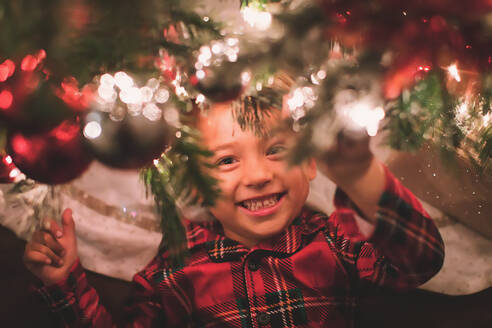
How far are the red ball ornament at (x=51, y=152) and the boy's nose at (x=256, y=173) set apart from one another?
284 mm

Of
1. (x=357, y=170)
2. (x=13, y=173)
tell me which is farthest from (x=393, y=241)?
(x=13, y=173)

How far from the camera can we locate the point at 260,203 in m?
0.67

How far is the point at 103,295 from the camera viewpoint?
923mm

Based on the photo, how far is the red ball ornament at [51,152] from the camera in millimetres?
361

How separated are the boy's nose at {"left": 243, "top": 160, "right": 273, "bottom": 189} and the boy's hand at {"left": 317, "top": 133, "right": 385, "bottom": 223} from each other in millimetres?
207

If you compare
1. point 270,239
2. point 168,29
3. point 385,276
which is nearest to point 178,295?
point 270,239

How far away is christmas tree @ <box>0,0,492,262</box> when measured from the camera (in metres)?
0.32

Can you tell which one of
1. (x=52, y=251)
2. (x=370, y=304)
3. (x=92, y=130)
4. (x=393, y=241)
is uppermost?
(x=92, y=130)

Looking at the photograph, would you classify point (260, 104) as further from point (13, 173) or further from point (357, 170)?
point (13, 173)

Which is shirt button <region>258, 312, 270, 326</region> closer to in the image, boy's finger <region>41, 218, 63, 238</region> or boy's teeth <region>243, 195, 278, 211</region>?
boy's teeth <region>243, 195, 278, 211</region>

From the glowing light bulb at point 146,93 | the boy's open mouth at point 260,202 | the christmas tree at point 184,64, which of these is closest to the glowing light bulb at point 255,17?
the christmas tree at point 184,64

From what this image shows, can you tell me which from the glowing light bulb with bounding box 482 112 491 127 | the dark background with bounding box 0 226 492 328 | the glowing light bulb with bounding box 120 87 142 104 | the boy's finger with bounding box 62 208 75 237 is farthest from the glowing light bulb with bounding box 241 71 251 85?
the dark background with bounding box 0 226 492 328

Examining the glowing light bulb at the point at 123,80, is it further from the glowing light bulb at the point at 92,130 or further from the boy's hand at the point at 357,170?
the boy's hand at the point at 357,170

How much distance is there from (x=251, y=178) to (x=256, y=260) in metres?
0.19
